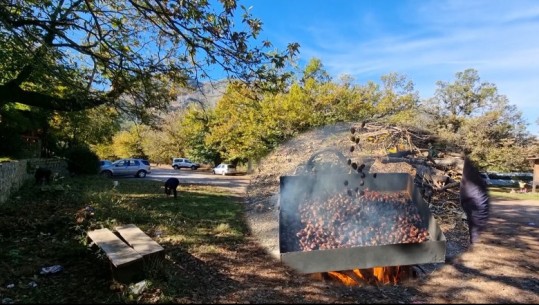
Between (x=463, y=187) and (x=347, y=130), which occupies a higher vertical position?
(x=347, y=130)

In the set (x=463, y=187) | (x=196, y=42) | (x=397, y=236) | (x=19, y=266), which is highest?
(x=196, y=42)

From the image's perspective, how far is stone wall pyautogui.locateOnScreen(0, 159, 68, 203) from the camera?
9.58 m

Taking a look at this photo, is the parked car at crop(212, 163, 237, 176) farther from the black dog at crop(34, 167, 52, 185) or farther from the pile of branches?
the pile of branches

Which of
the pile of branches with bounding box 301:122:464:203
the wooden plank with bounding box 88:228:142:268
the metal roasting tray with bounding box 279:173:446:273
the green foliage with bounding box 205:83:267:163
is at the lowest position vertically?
the wooden plank with bounding box 88:228:142:268

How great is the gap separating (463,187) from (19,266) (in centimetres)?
529

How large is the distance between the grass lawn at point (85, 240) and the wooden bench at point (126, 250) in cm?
12

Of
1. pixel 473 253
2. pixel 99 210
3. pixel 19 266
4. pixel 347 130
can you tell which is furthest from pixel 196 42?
pixel 473 253

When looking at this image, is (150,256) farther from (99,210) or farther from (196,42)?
(99,210)

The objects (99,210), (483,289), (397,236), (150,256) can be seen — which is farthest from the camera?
(99,210)

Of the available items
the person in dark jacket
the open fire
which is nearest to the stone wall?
the open fire

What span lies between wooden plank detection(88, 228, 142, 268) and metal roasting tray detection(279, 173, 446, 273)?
5.94ft

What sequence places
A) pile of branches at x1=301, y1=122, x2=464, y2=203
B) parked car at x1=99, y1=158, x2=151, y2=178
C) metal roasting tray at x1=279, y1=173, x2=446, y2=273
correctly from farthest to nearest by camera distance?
parked car at x1=99, y1=158, x2=151, y2=178 < pile of branches at x1=301, y1=122, x2=464, y2=203 < metal roasting tray at x1=279, y1=173, x2=446, y2=273

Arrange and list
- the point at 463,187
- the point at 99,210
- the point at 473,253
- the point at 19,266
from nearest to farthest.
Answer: the point at 463,187 → the point at 19,266 → the point at 473,253 → the point at 99,210

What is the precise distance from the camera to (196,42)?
5.59 meters
